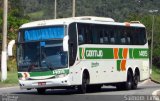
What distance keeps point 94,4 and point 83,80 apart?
2589 inches

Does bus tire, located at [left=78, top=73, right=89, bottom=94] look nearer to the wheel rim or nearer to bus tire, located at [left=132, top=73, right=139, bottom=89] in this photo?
the wheel rim

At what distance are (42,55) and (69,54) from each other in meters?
1.14

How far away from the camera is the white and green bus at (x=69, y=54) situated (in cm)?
2564

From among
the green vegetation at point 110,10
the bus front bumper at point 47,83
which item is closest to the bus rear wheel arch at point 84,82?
the bus front bumper at point 47,83

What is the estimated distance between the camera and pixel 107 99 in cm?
2258

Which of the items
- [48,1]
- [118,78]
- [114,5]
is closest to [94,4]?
[114,5]

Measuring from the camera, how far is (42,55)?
25766mm

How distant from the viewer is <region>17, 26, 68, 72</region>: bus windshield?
1009 inches

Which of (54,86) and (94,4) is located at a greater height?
(94,4)

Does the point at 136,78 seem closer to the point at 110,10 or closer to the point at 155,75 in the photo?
the point at 155,75

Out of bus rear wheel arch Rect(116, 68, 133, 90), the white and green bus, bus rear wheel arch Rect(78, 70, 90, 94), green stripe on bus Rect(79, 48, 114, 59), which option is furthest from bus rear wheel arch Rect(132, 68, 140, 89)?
bus rear wheel arch Rect(78, 70, 90, 94)

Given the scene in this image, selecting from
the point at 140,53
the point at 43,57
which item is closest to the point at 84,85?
the point at 43,57

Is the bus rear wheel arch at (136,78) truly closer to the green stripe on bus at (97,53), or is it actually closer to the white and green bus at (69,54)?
the white and green bus at (69,54)

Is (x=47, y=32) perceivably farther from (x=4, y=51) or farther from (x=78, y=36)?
(x=4, y=51)
